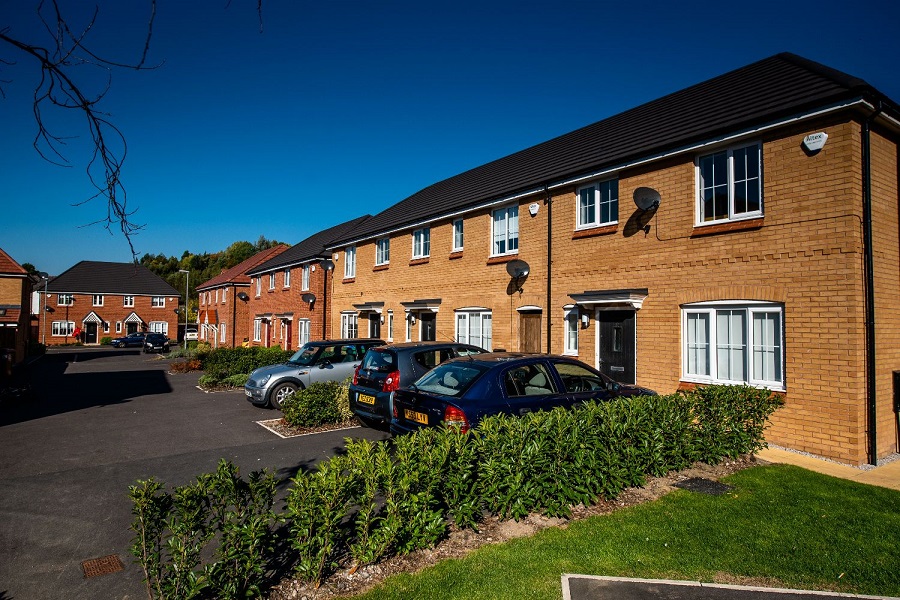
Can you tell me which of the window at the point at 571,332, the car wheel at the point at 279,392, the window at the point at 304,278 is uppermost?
the window at the point at 304,278

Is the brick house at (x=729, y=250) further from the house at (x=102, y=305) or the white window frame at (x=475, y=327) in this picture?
the house at (x=102, y=305)

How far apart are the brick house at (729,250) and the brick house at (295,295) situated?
1233 cm

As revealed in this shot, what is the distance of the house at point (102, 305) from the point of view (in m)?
54.3

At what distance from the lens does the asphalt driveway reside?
4.58 metres

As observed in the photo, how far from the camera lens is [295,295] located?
1120 inches

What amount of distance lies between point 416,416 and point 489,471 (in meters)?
2.23

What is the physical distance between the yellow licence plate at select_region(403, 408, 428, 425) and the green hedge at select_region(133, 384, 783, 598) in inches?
53.4

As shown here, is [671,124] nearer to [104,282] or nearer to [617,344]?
[617,344]

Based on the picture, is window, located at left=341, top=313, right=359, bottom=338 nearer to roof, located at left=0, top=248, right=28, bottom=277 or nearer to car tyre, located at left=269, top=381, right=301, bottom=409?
car tyre, located at left=269, top=381, right=301, bottom=409

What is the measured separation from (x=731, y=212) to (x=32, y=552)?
36.8 feet

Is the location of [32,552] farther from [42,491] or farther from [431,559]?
[431,559]

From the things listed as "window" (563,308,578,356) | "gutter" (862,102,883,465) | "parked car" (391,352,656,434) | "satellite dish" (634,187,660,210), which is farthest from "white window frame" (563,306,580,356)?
"gutter" (862,102,883,465)

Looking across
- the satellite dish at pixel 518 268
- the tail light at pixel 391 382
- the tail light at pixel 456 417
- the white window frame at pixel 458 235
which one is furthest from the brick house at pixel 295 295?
the tail light at pixel 456 417

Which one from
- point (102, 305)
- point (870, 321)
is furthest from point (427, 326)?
point (102, 305)
